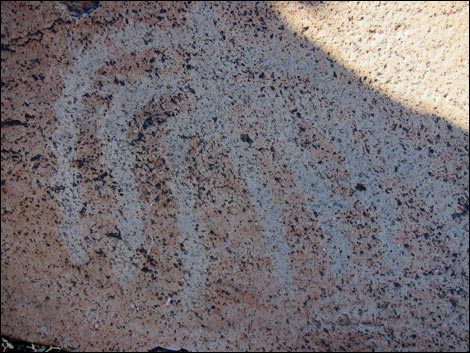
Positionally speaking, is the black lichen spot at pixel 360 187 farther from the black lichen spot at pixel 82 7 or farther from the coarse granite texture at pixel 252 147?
the black lichen spot at pixel 82 7

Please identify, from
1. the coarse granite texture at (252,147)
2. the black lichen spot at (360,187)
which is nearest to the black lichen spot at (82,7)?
the coarse granite texture at (252,147)

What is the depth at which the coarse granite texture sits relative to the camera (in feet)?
5.48

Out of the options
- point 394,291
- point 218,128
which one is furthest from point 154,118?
point 394,291

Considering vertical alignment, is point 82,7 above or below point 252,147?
above

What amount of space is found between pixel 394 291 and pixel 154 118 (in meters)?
1.03

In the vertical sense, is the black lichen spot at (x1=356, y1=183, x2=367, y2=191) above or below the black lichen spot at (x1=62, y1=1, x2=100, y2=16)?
below

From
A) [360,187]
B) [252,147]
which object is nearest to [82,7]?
[252,147]

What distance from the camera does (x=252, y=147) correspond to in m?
1.68

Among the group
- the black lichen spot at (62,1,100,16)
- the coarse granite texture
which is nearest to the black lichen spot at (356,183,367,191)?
the coarse granite texture

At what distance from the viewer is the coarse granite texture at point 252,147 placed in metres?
1.67

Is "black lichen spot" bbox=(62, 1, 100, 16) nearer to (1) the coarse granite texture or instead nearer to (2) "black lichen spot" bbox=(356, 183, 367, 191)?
(1) the coarse granite texture

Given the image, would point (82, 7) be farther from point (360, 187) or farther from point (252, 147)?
point (360, 187)

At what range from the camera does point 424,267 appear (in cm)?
169

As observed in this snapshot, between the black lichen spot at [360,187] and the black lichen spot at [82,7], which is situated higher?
the black lichen spot at [82,7]
